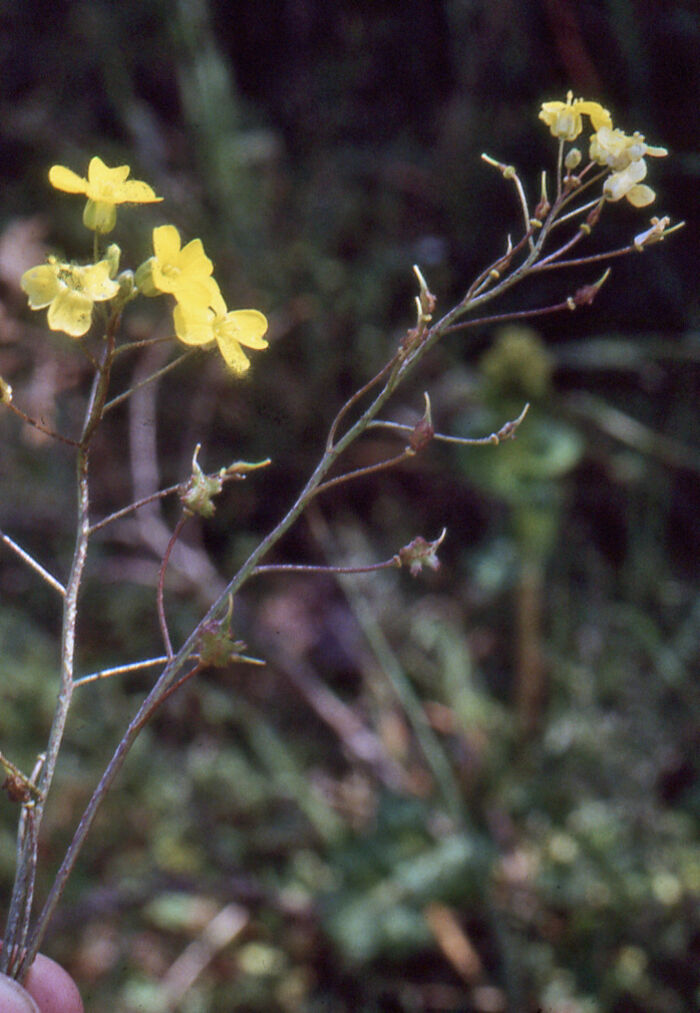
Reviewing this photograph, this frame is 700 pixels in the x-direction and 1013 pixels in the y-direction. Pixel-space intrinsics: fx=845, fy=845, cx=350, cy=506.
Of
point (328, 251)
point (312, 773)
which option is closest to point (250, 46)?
point (328, 251)

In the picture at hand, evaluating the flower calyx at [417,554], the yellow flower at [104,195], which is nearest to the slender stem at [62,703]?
the yellow flower at [104,195]

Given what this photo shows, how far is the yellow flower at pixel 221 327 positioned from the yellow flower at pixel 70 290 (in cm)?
6

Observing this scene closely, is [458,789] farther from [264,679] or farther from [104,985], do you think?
[104,985]

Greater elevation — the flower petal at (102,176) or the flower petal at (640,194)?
the flower petal at (102,176)

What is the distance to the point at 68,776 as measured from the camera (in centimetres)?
218

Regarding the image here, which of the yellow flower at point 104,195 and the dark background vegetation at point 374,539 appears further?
the dark background vegetation at point 374,539

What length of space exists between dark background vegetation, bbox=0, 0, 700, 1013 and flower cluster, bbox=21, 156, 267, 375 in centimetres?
130

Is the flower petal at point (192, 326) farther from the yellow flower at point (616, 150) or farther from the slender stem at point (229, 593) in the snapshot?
the yellow flower at point (616, 150)

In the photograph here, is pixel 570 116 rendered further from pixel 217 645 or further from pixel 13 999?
pixel 13 999

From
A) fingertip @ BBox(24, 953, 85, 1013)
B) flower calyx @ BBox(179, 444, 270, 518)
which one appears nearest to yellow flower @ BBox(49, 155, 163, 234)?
flower calyx @ BBox(179, 444, 270, 518)

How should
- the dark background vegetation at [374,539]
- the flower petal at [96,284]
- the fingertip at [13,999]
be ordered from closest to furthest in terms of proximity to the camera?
the flower petal at [96,284]
the fingertip at [13,999]
the dark background vegetation at [374,539]

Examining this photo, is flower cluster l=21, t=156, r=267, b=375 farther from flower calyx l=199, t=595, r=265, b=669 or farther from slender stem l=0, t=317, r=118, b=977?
flower calyx l=199, t=595, r=265, b=669

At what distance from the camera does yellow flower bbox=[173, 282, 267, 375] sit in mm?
753

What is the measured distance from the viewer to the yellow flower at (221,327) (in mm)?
753
